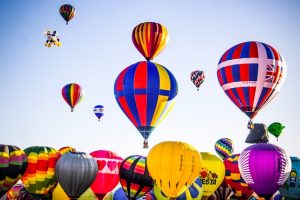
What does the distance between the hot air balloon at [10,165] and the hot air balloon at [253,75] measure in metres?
8.90

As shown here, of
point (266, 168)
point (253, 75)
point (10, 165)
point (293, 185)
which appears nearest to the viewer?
point (266, 168)

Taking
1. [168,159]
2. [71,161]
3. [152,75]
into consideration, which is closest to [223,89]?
[152,75]

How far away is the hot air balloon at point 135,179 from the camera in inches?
626

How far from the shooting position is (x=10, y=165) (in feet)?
50.5

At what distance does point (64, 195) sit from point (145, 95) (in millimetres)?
6124

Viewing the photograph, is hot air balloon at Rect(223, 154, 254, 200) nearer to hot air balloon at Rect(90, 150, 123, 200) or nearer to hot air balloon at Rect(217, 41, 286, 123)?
hot air balloon at Rect(217, 41, 286, 123)

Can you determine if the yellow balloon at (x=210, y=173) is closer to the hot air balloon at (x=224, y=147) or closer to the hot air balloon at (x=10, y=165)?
the hot air balloon at (x=10, y=165)

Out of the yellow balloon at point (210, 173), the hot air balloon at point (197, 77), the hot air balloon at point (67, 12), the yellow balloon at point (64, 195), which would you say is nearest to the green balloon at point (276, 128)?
the hot air balloon at point (197, 77)

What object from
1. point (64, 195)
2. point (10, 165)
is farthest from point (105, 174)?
point (10, 165)

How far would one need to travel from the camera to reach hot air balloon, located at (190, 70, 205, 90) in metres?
24.2

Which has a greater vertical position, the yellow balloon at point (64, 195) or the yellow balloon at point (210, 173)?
the yellow balloon at point (210, 173)

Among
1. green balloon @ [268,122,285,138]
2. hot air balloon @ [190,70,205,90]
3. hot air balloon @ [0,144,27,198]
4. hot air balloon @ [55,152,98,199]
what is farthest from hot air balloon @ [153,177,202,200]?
hot air balloon @ [190,70,205,90]

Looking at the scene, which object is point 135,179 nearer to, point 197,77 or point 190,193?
point 190,193

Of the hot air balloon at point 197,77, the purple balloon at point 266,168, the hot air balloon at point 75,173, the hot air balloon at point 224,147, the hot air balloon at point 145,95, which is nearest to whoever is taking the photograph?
the purple balloon at point 266,168
